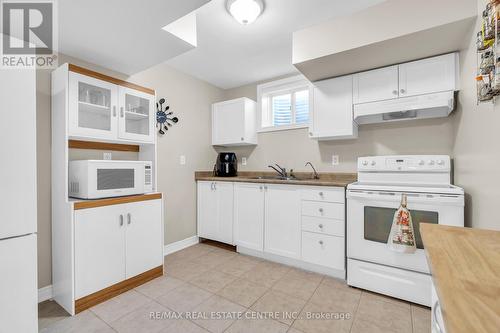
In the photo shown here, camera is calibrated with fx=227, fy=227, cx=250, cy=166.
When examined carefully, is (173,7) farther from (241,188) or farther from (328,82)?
(241,188)

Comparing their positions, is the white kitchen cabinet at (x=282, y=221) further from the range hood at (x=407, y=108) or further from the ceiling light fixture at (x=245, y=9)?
the ceiling light fixture at (x=245, y=9)

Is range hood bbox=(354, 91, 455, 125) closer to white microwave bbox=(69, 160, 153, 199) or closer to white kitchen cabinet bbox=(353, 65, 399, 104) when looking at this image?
white kitchen cabinet bbox=(353, 65, 399, 104)

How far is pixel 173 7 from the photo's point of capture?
1396 millimetres

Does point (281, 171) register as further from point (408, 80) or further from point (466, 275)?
point (466, 275)

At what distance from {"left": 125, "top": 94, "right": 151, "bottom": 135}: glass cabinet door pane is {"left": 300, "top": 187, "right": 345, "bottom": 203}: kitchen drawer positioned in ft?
5.81

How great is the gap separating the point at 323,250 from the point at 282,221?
20.0 inches

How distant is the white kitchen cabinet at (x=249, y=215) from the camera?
8.83 ft

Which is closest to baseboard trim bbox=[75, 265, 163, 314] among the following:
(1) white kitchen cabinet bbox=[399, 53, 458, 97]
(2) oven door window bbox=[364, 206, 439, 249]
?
(2) oven door window bbox=[364, 206, 439, 249]

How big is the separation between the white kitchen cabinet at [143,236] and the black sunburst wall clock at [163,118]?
1046 millimetres

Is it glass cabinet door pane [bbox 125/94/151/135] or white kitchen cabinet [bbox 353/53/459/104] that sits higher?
white kitchen cabinet [bbox 353/53/459/104]

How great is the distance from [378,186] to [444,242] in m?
1.29

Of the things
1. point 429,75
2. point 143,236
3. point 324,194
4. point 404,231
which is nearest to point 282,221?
point 324,194

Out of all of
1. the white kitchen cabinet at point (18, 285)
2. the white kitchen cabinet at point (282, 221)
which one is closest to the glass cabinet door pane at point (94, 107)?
the white kitchen cabinet at point (18, 285)

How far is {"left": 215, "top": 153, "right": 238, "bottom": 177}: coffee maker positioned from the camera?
3.38 metres
